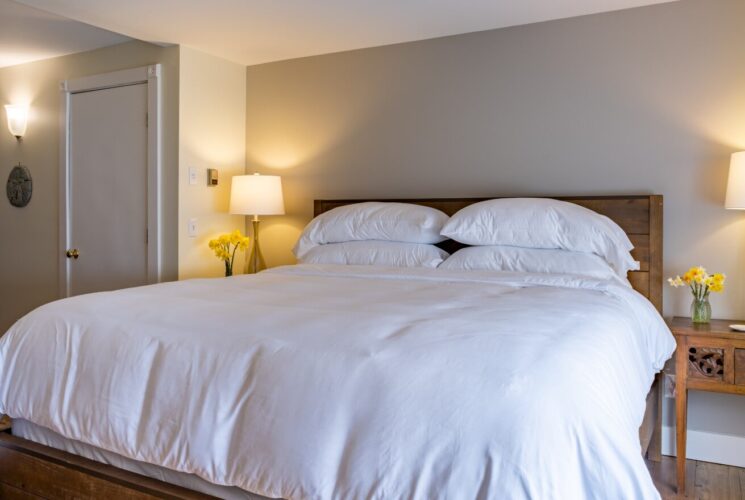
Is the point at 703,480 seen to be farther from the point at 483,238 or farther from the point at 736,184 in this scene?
the point at 483,238

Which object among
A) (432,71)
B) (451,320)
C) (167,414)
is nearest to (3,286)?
(432,71)

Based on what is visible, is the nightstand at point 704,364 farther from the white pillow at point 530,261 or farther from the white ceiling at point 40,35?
the white ceiling at point 40,35

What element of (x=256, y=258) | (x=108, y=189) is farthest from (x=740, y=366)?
(x=108, y=189)

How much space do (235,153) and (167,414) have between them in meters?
2.94

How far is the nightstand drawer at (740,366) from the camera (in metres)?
2.47

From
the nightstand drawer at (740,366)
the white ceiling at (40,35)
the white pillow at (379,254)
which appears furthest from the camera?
the white ceiling at (40,35)

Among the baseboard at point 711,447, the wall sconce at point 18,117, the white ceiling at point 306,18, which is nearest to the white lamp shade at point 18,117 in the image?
the wall sconce at point 18,117

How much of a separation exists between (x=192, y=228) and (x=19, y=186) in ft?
5.66

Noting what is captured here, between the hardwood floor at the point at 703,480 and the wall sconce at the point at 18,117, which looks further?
the wall sconce at the point at 18,117

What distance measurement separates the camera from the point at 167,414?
61.4 inches

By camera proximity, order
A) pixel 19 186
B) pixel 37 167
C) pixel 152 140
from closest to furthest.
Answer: pixel 152 140 < pixel 37 167 < pixel 19 186

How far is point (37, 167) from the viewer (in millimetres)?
4484

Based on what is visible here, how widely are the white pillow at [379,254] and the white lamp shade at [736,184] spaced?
1331 millimetres

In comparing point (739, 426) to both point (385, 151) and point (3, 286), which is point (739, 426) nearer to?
point (385, 151)
